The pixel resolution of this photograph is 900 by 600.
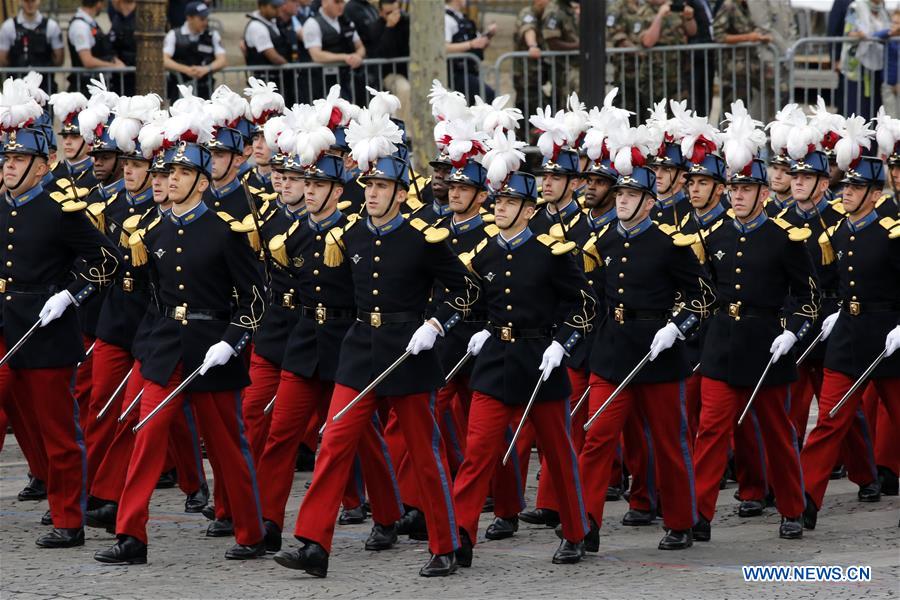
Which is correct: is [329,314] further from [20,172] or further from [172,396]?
[20,172]

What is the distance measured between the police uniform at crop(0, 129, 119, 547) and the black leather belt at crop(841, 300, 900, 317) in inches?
166

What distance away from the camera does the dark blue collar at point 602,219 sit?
11.3 metres

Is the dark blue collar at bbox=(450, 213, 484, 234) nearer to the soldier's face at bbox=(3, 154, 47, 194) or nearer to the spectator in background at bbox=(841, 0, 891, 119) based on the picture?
the soldier's face at bbox=(3, 154, 47, 194)

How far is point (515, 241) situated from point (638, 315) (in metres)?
0.98

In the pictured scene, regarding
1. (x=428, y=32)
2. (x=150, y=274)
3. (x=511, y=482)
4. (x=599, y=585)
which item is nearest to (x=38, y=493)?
(x=150, y=274)

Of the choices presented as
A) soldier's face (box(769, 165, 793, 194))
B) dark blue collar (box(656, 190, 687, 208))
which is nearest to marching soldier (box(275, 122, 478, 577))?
dark blue collar (box(656, 190, 687, 208))

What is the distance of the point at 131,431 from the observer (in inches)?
415

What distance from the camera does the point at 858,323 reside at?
11102 millimetres

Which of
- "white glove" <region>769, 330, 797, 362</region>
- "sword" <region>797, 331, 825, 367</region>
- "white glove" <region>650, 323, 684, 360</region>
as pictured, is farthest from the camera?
"sword" <region>797, 331, 825, 367</region>

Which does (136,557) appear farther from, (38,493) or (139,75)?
(139,75)

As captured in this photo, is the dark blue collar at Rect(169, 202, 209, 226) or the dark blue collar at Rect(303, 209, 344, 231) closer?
the dark blue collar at Rect(169, 202, 209, 226)

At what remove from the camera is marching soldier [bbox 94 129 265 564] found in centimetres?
966

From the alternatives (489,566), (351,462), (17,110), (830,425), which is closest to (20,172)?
(17,110)

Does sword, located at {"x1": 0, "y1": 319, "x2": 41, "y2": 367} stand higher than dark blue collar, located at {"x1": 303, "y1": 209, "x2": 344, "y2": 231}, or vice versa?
dark blue collar, located at {"x1": 303, "y1": 209, "x2": 344, "y2": 231}
